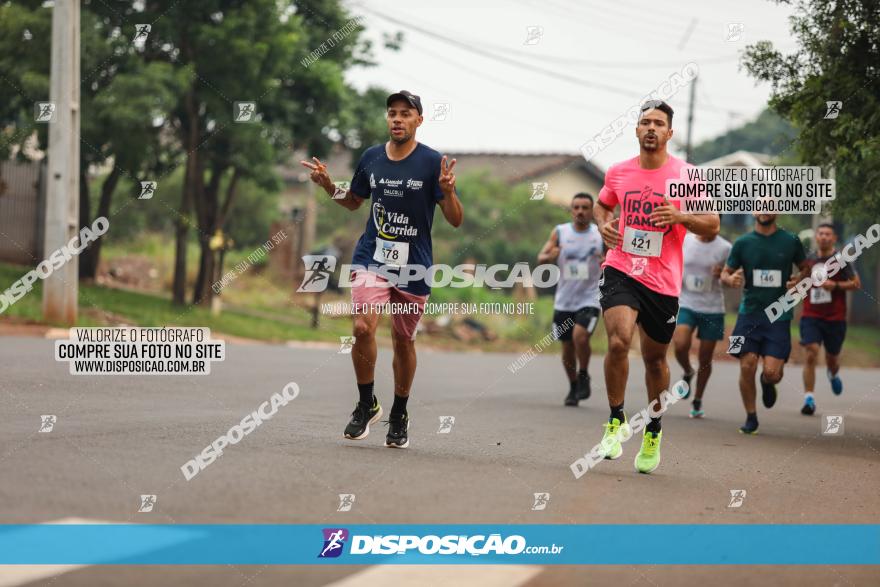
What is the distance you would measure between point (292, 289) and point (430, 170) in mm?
32713

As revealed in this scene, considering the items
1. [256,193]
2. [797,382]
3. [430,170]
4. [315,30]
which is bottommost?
[797,382]

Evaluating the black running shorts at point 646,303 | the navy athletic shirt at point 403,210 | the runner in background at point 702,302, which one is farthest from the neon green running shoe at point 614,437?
the runner in background at point 702,302

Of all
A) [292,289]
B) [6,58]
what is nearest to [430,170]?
[6,58]

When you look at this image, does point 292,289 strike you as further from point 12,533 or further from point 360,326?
point 12,533

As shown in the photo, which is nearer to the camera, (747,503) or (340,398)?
(747,503)

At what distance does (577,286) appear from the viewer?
13.4m

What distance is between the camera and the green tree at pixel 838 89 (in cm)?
1080

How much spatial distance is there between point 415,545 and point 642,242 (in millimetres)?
3434

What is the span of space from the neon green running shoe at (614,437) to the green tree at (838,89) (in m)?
3.72

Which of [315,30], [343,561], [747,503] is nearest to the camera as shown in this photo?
[343,561]

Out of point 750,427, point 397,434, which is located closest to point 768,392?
point 750,427

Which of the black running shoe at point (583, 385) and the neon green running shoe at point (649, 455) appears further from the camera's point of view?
the black running shoe at point (583, 385)

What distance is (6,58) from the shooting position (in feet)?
83.0

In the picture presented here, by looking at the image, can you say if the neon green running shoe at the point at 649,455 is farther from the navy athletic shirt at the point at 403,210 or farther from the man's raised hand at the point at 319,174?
the man's raised hand at the point at 319,174
